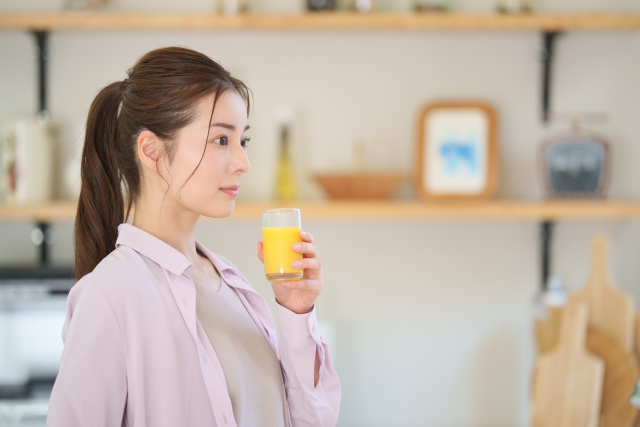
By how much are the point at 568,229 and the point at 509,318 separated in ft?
1.28

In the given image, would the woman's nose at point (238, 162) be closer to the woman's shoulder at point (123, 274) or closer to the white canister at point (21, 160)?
the woman's shoulder at point (123, 274)

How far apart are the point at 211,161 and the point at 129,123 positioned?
15 centimetres

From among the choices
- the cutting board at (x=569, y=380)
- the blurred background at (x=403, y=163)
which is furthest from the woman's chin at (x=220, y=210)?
the cutting board at (x=569, y=380)

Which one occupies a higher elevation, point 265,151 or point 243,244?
point 265,151

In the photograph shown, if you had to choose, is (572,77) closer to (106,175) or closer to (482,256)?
(482,256)

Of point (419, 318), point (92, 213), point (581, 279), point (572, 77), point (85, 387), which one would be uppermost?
point (572, 77)

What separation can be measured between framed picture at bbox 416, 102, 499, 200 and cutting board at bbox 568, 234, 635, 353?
402mm

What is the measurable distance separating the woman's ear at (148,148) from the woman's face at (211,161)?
2 centimetres

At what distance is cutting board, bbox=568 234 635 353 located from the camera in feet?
5.91

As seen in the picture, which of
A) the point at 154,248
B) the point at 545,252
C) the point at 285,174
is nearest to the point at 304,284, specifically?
the point at 154,248

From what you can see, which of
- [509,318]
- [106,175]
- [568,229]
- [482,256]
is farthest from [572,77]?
[106,175]

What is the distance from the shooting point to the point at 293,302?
1037 mm

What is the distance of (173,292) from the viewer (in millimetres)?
894

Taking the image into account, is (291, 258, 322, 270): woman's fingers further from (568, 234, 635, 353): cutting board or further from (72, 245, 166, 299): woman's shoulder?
(568, 234, 635, 353): cutting board
